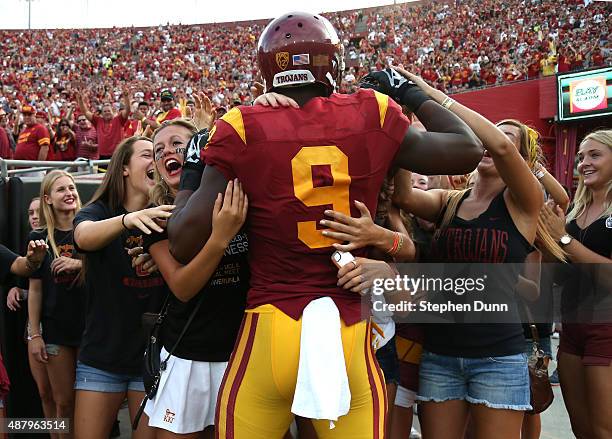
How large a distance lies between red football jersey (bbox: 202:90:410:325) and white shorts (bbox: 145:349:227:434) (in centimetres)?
52

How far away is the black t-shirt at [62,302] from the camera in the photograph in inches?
147

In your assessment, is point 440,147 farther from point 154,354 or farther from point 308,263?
point 154,354

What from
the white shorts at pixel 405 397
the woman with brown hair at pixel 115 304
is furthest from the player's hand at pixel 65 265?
the white shorts at pixel 405 397

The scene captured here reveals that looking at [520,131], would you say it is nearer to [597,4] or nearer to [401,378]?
[401,378]

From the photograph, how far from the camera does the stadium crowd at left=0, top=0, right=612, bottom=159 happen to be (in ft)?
58.1

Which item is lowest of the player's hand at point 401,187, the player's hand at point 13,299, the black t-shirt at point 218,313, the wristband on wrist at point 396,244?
the player's hand at point 13,299

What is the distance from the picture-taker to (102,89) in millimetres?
29125

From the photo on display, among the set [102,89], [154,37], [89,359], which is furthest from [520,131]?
[154,37]

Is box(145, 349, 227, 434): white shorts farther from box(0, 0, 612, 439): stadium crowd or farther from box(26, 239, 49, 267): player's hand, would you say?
box(26, 239, 49, 267): player's hand

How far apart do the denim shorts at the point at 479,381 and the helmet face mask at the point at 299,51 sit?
1358 mm

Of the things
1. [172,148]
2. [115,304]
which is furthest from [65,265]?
[172,148]

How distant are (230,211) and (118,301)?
1486 mm

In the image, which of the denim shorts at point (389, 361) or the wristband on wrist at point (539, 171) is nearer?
the denim shorts at point (389, 361)

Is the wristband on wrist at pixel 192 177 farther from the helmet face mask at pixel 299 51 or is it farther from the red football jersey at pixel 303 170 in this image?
the helmet face mask at pixel 299 51
